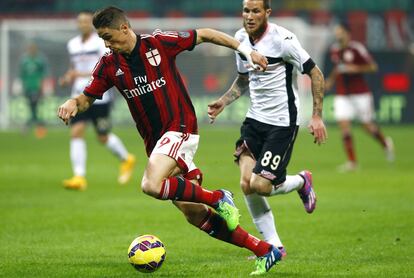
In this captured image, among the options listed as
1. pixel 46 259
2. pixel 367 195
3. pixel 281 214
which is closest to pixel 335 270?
pixel 46 259

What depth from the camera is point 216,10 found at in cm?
3300

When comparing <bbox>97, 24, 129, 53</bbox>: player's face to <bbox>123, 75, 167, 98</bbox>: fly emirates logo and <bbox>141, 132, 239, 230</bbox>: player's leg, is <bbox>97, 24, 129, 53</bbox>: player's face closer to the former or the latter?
<bbox>123, 75, 167, 98</bbox>: fly emirates logo

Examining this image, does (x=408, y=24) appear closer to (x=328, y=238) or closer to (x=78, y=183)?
(x=78, y=183)

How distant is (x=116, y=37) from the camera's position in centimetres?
802

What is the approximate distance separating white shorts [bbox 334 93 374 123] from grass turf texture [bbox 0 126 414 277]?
93 centimetres

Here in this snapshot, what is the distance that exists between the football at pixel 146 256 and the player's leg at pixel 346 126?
10183 mm

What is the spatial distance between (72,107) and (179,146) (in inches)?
36.6

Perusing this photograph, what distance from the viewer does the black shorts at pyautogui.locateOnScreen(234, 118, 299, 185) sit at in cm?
900

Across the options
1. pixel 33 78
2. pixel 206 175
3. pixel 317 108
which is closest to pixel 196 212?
pixel 317 108

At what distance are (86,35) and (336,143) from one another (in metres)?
10.6

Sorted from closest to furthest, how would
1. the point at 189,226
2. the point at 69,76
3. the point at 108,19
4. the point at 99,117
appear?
1. the point at 108,19
2. the point at 189,226
3. the point at 69,76
4. the point at 99,117

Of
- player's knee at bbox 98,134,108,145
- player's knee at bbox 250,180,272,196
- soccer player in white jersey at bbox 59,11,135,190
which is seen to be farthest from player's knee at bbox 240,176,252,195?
player's knee at bbox 98,134,108,145

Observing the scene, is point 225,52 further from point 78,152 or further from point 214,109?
point 214,109

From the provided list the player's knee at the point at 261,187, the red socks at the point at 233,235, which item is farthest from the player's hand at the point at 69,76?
the red socks at the point at 233,235
